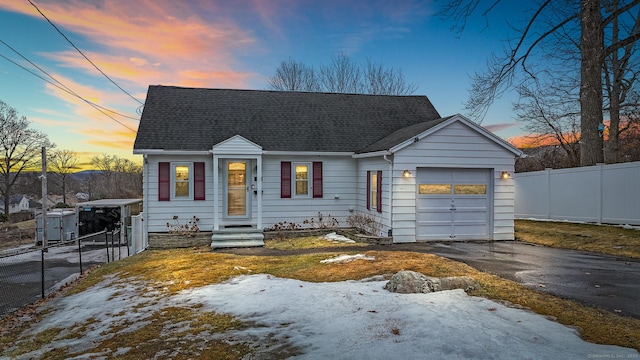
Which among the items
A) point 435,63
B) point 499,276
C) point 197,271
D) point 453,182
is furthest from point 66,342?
point 435,63

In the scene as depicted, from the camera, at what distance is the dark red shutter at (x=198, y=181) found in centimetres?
1329

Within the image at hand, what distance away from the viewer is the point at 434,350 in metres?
3.94

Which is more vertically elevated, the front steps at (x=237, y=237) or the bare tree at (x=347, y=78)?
the bare tree at (x=347, y=78)

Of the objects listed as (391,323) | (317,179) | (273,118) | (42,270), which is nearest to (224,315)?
(391,323)

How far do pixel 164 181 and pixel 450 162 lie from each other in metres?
9.41

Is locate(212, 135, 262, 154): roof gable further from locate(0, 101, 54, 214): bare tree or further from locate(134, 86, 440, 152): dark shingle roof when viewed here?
locate(0, 101, 54, 214): bare tree

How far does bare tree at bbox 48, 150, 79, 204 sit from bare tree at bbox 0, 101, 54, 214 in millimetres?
6919

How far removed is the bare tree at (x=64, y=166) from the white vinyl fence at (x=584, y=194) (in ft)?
165

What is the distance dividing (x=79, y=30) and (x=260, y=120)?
7.31 metres

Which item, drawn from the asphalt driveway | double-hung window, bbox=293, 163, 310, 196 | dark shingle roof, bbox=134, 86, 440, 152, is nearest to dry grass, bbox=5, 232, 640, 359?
the asphalt driveway

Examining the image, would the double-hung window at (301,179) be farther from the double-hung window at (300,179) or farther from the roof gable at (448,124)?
the roof gable at (448,124)

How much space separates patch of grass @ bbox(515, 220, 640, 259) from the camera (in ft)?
33.7

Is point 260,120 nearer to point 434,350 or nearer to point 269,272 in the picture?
point 269,272

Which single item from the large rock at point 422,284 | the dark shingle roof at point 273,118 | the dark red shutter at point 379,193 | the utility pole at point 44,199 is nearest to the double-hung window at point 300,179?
the dark shingle roof at point 273,118
